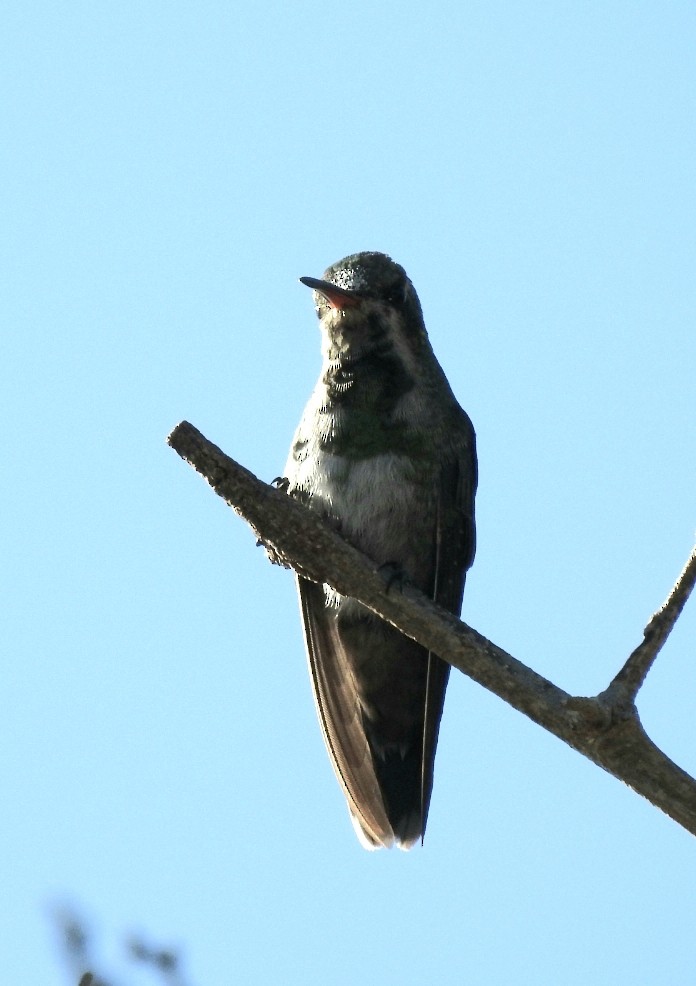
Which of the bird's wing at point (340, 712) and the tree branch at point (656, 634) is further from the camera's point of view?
the bird's wing at point (340, 712)

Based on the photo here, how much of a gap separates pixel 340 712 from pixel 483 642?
2.79 m

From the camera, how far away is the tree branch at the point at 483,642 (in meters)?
3.96

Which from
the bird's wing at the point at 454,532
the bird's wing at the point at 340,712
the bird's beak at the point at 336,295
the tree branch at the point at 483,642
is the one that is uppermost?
the bird's beak at the point at 336,295

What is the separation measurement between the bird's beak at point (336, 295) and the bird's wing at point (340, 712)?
142cm

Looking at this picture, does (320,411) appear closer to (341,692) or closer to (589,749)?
(341,692)

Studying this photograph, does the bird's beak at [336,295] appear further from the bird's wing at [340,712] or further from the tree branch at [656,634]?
the tree branch at [656,634]

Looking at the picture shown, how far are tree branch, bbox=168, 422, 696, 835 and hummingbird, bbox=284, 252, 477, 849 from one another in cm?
143

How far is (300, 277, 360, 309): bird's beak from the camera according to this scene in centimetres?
670

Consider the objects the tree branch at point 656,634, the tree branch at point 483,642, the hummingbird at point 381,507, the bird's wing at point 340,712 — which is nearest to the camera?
the tree branch at point 483,642

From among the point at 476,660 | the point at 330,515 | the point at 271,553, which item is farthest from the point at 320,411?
the point at 476,660

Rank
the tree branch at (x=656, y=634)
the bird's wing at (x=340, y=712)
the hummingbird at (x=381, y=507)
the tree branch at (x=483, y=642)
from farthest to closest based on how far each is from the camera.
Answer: the bird's wing at (x=340, y=712) → the hummingbird at (x=381, y=507) → the tree branch at (x=656, y=634) → the tree branch at (x=483, y=642)

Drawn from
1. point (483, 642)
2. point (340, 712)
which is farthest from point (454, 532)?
point (483, 642)

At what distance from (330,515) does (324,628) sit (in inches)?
28.9

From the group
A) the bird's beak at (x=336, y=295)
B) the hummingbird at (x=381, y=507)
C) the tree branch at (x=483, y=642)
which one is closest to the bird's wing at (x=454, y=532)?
the hummingbird at (x=381, y=507)
